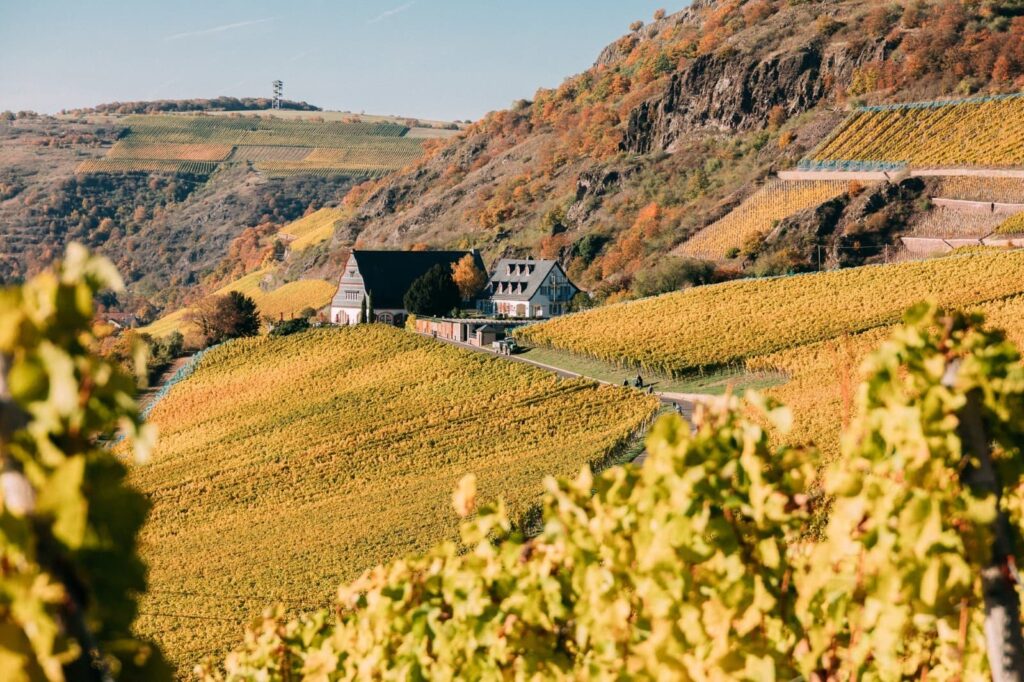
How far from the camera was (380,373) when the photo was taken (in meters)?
55.6

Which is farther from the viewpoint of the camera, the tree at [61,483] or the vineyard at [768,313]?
the vineyard at [768,313]

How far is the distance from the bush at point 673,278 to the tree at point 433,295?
16.2m

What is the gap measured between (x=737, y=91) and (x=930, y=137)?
3196cm

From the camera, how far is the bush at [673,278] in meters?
67.9

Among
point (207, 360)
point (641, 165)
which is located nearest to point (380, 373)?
point (207, 360)

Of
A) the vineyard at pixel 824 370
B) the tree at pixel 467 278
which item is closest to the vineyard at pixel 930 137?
the tree at pixel 467 278

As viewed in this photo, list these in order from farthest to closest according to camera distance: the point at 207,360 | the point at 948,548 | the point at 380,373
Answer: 1. the point at 207,360
2. the point at 380,373
3. the point at 948,548

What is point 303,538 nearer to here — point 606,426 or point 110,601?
point 606,426

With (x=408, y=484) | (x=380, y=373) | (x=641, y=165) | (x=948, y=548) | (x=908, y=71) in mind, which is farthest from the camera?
(x=641, y=165)

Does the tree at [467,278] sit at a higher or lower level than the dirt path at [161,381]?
higher

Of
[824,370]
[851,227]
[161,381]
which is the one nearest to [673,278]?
[851,227]

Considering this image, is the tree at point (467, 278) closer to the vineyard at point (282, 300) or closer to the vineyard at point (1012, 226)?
the vineyard at point (282, 300)

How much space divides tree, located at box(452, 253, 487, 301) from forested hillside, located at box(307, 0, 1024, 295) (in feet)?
35.5

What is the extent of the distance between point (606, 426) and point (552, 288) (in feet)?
157
